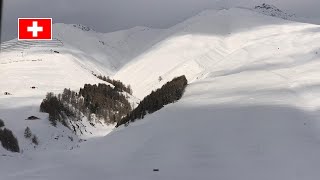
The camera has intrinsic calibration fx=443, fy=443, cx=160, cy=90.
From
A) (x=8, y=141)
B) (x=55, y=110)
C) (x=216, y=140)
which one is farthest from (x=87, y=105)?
(x=216, y=140)

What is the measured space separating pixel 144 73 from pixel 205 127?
132826 millimetres

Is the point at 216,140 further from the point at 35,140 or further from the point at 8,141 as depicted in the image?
the point at 35,140

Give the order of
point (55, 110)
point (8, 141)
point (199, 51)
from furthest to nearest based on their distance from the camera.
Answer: point (199, 51), point (55, 110), point (8, 141)

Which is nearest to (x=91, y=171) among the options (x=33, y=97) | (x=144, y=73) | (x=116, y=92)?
(x=33, y=97)

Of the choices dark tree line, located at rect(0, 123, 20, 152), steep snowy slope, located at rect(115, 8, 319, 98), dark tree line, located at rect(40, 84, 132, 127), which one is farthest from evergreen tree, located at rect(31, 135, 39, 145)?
steep snowy slope, located at rect(115, 8, 319, 98)

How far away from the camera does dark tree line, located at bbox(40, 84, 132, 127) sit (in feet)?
208

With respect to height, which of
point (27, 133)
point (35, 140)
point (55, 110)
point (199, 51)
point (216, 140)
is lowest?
point (35, 140)

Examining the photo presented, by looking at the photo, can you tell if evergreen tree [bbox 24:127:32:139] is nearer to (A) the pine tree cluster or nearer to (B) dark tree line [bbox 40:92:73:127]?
(A) the pine tree cluster

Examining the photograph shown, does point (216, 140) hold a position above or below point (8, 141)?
above

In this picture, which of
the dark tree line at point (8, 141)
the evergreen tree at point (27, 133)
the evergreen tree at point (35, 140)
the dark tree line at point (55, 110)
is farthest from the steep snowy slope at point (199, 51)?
the dark tree line at point (8, 141)

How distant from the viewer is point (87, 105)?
8131cm

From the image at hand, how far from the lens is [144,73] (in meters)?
160

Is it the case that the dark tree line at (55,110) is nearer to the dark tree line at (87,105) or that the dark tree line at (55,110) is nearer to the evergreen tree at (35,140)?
the dark tree line at (87,105)

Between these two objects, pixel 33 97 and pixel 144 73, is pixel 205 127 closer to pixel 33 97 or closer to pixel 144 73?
pixel 33 97
